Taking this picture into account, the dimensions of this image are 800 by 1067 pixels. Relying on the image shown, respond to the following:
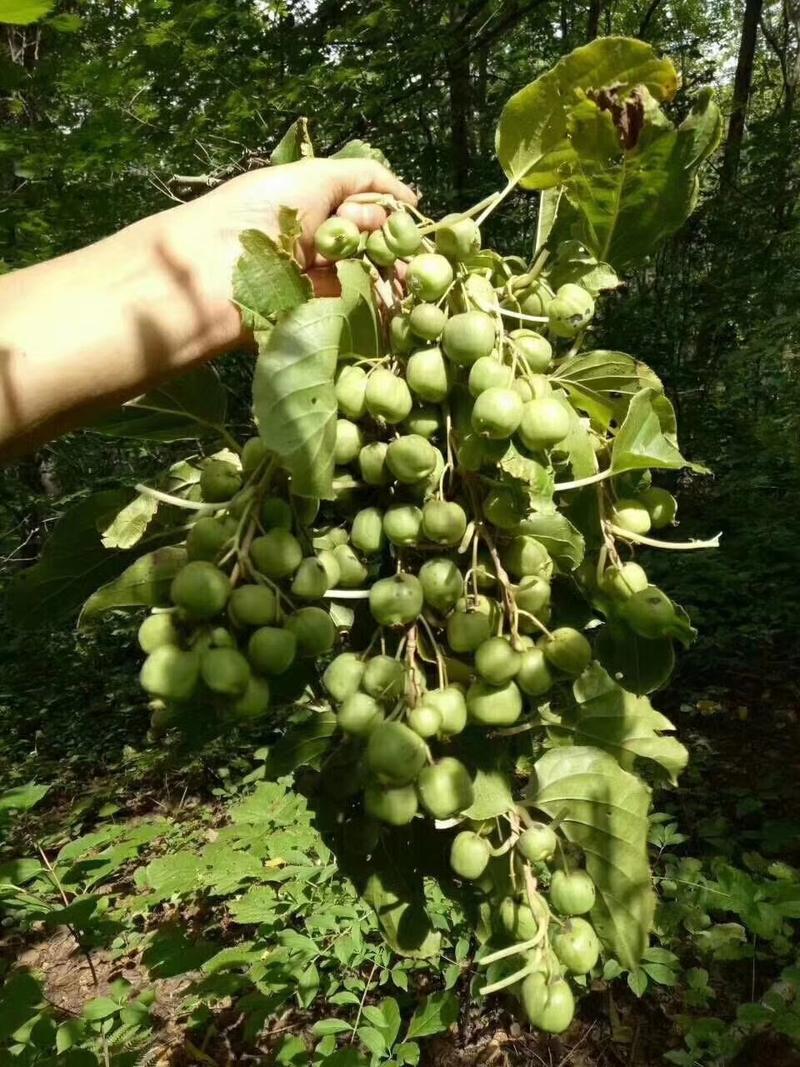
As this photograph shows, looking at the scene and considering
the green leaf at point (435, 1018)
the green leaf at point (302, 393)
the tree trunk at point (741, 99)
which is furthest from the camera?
the tree trunk at point (741, 99)

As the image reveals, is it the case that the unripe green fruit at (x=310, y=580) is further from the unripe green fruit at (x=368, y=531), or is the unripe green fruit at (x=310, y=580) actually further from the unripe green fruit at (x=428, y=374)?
the unripe green fruit at (x=428, y=374)

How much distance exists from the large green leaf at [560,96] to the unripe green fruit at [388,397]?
358 millimetres

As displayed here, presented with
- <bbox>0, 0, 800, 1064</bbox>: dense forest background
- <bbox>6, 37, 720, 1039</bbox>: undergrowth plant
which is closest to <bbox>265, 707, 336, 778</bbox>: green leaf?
<bbox>6, 37, 720, 1039</bbox>: undergrowth plant

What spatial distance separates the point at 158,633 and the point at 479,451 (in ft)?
1.13

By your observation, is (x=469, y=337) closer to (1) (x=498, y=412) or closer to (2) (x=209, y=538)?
(1) (x=498, y=412)

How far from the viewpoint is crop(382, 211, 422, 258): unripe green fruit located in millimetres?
809

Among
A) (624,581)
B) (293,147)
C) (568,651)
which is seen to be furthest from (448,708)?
(293,147)

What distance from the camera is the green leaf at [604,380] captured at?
0.85 meters

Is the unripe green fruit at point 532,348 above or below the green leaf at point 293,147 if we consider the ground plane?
below

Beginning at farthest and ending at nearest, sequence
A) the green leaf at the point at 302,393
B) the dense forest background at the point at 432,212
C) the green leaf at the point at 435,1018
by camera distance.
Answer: the dense forest background at the point at 432,212 < the green leaf at the point at 435,1018 < the green leaf at the point at 302,393

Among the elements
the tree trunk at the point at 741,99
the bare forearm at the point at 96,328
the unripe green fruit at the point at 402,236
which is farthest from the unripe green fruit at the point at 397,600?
the tree trunk at the point at 741,99

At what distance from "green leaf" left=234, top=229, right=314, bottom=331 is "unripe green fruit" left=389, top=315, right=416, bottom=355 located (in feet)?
0.32

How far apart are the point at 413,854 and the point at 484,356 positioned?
23.0 inches

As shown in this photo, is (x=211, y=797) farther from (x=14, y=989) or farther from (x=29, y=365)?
(x=29, y=365)
